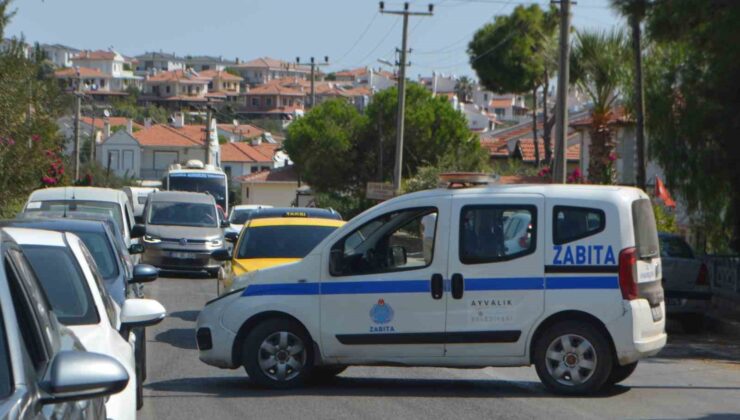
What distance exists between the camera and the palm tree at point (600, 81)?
3006cm

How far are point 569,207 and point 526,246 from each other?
55 cm

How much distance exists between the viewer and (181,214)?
1121 inches

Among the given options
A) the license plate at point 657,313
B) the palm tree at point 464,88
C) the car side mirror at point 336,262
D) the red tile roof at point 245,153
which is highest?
the palm tree at point 464,88

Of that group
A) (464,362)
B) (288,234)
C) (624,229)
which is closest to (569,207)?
(624,229)

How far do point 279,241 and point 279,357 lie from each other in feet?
15.5

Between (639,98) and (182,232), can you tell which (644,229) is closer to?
(639,98)

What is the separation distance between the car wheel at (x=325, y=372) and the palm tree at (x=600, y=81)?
60.2 ft

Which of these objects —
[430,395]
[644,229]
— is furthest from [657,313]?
[430,395]

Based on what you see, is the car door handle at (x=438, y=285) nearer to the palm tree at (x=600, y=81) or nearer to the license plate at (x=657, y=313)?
the license plate at (x=657, y=313)

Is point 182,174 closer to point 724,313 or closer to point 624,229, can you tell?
point 724,313

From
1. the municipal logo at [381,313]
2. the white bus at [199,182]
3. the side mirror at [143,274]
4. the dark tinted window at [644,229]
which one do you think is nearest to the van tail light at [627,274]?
the dark tinted window at [644,229]

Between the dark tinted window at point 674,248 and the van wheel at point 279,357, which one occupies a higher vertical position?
the dark tinted window at point 674,248

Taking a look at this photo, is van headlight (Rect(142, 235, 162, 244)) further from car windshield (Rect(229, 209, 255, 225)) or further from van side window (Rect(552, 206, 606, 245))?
van side window (Rect(552, 206, 606, 245))

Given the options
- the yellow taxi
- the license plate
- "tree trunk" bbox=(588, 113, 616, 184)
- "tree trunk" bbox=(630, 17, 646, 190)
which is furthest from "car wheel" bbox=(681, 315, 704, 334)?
"tree trunk" bbox=(588, 113, 616, 184)
